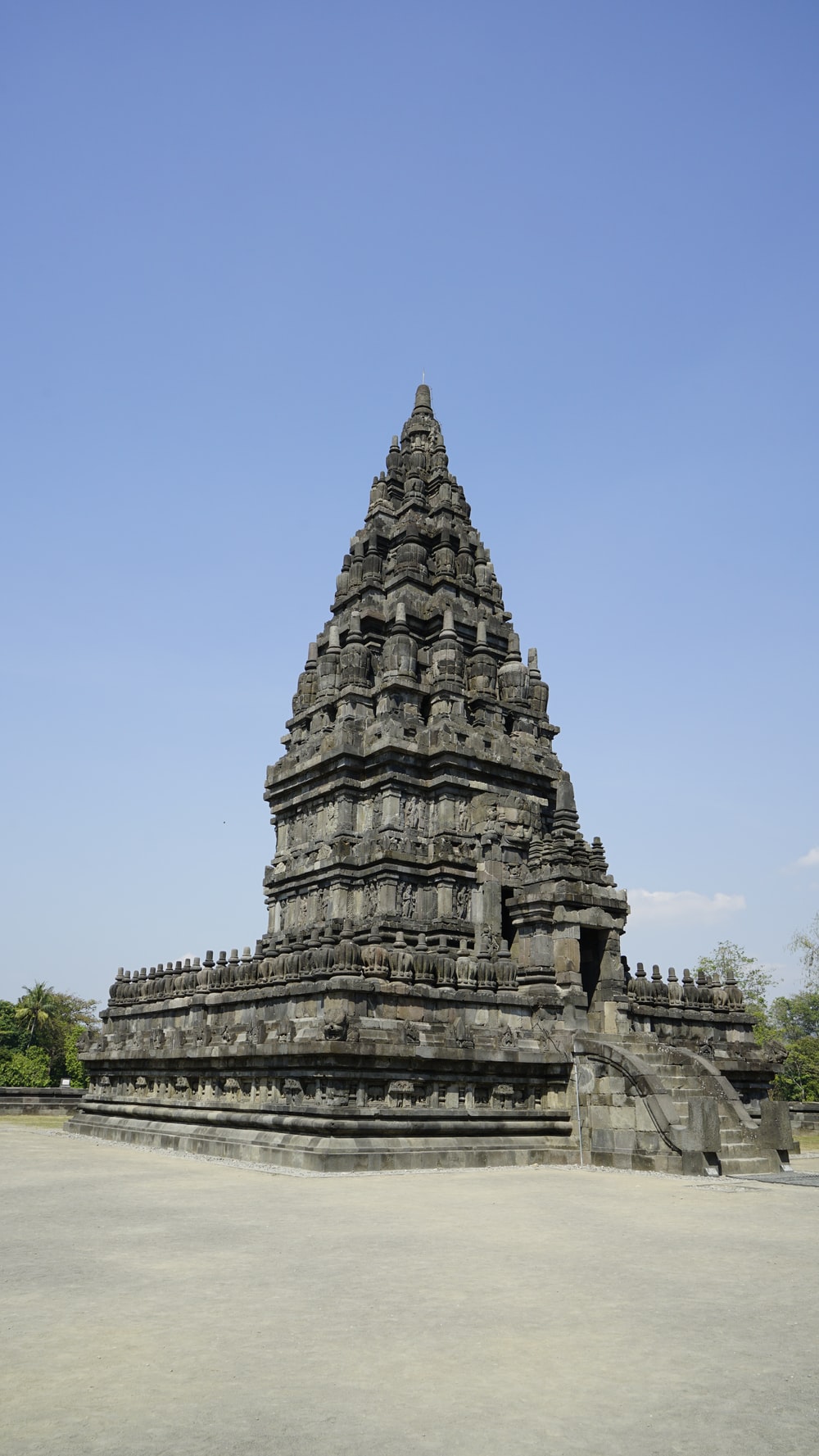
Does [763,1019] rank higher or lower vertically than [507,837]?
lower

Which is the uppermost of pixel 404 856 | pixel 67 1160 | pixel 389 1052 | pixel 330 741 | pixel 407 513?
pixel 407 513

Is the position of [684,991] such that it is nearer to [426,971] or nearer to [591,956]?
[591,956]

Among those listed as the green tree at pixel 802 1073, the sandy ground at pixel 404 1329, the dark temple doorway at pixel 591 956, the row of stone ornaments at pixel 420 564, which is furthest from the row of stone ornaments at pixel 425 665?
the green tree at pixel 802 1073

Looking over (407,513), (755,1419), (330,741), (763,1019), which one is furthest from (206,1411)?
(763,1019)

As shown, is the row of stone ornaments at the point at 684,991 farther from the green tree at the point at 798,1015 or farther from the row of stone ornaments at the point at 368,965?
the green tree at the point at 798,1015

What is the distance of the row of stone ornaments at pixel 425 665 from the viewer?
3459 centimetres

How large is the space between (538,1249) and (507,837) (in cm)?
2157

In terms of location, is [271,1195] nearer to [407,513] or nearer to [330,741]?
[330,741]

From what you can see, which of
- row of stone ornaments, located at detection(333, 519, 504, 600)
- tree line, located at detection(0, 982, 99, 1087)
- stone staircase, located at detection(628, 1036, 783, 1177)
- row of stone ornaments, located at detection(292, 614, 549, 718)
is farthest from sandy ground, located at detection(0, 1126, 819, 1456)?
tree line, located at detection(0, 982, 99, 1087)

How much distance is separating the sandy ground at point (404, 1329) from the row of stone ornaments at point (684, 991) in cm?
1497

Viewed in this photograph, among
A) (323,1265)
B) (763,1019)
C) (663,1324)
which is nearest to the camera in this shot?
(663,1324)

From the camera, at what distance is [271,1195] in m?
15.5

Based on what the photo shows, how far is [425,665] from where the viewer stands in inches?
1409

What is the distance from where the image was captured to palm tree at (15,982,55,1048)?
7694 centimetres
